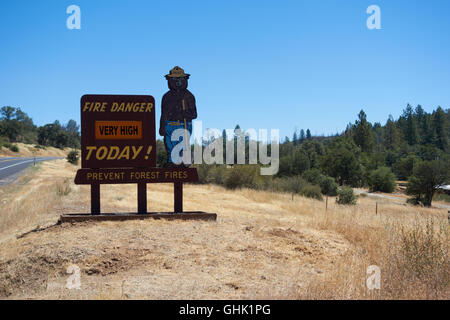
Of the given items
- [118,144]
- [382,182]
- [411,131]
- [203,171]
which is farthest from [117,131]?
[411,131]

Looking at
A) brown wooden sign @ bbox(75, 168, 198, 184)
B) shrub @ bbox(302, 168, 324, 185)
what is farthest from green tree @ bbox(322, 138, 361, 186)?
brown wooden sign @ bbox(75, 168, 198, 184)

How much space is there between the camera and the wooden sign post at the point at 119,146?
1215 centimetres

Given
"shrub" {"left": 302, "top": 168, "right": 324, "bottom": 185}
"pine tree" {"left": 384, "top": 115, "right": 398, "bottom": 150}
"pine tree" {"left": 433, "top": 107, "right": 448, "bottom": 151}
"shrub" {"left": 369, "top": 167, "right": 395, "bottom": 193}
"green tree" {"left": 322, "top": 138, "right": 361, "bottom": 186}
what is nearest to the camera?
"shrub" {"left": 302, "top": 168, "right": 324, "bottom": 185}

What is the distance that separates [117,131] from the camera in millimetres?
12383

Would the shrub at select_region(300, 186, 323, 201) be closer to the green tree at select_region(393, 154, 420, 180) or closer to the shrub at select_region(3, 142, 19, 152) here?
the shrub at select_region(3, 142, 19, 152)

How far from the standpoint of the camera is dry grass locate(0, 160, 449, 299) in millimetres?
6523

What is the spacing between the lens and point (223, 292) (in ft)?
21.2

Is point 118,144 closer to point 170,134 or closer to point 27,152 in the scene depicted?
point 170,134

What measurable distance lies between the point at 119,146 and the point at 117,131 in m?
0.51

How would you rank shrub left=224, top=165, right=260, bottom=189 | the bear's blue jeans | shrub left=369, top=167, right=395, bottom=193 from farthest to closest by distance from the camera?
shrub left=369, top=167, right=395, bottom=193
shrub left=224, top=165, right=260, bottom=189
the bear's blue jeans

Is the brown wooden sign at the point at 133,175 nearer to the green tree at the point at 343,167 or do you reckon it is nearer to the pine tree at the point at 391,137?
the green tree at the point at 343,167

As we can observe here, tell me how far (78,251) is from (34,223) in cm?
437

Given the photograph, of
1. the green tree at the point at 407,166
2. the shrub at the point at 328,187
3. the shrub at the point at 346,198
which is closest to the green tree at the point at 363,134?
the green tree at the point at 407,166
